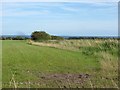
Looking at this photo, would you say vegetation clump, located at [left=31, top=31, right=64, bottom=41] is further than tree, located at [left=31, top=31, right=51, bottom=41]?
No

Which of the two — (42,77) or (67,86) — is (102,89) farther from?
(42,77)

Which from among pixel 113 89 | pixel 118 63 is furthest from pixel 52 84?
pixel 118 63

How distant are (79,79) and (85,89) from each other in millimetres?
2086

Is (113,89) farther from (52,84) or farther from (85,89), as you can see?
(52,84)

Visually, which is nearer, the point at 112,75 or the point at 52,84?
the point at 52,84

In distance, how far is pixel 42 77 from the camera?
1045 cm

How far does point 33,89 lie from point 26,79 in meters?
1.96

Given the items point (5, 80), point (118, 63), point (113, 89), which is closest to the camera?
point (113, 89)

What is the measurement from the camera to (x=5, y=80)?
30.6ft

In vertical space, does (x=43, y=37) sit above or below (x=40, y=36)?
below

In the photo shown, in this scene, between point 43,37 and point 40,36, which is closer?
point 43,37

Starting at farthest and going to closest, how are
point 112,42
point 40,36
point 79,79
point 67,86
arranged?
point 40,36, point 112,42, point 79,79, point 67,86

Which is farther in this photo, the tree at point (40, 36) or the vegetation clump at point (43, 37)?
the tree at point (40, 36)

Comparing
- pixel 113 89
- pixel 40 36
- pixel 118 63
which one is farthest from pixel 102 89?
pixel 40 36
